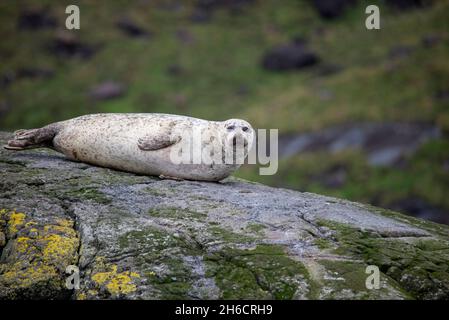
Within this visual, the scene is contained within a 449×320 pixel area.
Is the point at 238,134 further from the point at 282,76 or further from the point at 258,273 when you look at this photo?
the point at 282,76

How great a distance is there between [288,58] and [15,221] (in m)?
45.1

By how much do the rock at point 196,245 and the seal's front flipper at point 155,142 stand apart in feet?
2.58

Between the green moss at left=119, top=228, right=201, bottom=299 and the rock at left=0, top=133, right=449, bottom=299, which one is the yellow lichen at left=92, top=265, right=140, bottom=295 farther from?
the green moss at left=119, top=228, right=201, bottom=299

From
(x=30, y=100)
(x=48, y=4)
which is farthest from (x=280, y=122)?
(x=48, y=4)

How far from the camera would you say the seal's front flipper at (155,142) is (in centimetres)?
953

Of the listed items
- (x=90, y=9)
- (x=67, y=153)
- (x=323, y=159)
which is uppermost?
(x=90, y=9)

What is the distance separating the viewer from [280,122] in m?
38.8

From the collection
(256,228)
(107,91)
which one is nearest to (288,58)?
(107,91)

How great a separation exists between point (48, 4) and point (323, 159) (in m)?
37.4

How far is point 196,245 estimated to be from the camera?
701 cm

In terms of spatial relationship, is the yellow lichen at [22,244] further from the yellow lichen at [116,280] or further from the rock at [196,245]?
the yellow lichen at [116,280]

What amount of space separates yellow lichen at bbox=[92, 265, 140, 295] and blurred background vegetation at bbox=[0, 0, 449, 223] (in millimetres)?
22729

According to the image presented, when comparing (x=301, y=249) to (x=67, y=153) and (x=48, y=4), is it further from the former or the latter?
(x=48, y=4)

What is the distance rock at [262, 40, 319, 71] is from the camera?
50.0 m
